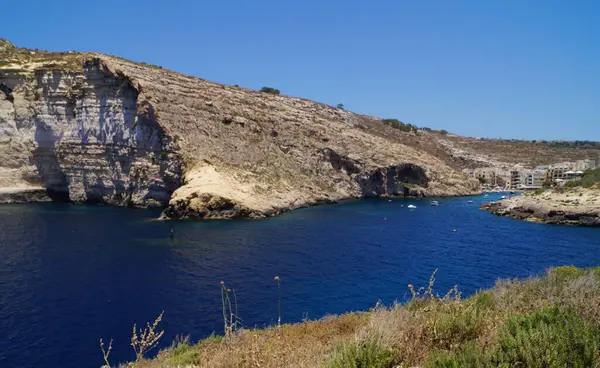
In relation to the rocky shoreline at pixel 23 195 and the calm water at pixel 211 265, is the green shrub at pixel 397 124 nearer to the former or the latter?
the calm water at pixel 211 265

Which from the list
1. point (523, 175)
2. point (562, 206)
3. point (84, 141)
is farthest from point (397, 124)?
point (84, 141)

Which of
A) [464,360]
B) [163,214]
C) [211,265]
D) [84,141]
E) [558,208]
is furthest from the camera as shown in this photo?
[84,141]

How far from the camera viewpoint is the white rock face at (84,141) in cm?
6988

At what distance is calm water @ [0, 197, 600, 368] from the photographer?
23719mm

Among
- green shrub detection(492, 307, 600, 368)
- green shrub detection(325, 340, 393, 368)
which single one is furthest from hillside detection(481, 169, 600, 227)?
green shrub detection(325, 340, 393, 368)

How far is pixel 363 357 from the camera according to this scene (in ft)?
25.8

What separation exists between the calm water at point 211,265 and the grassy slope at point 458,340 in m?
12.9

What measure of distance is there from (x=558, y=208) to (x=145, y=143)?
209 ft

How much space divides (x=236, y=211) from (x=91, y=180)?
99.0 ft

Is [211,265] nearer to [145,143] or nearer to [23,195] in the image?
[145,143]

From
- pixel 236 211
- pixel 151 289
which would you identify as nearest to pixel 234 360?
pixel 151 289

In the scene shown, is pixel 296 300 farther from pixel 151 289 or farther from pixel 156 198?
pixel 156 198

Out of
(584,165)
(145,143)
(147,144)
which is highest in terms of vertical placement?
(584,165)

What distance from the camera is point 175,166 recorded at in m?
67.9
